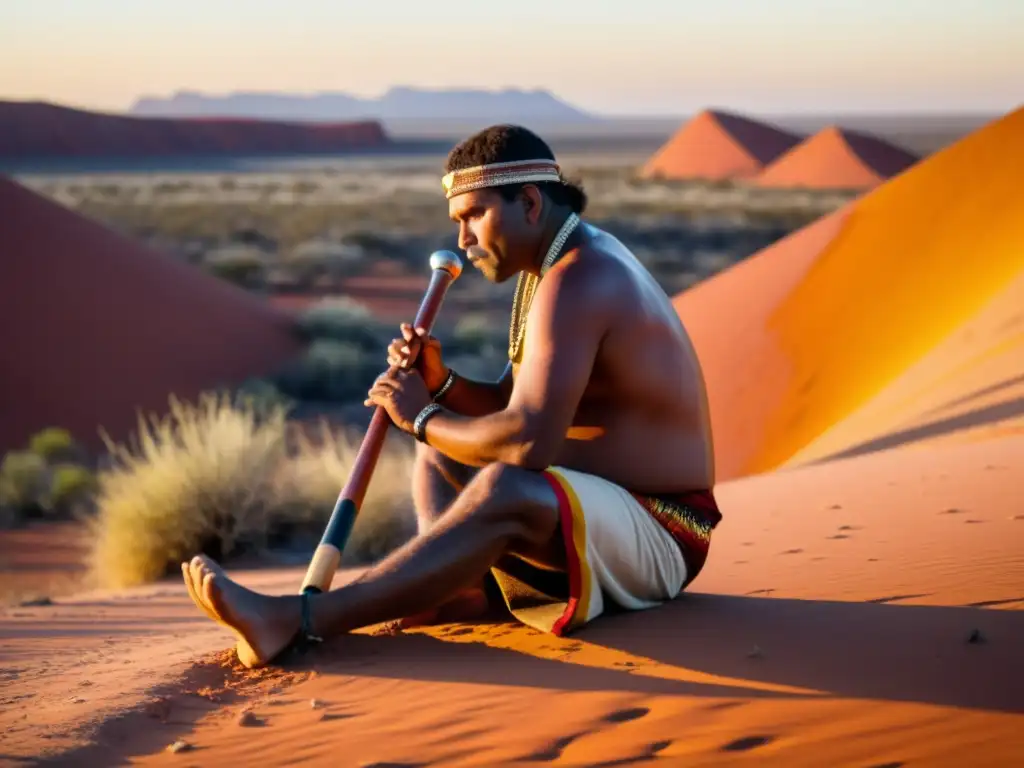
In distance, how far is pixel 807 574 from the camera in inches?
195

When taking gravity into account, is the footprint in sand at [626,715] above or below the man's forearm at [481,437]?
below

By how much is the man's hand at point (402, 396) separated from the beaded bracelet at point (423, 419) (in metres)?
0.02

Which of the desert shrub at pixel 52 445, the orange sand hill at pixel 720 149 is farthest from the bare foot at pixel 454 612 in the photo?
the orange sand hill at pixel 720 149

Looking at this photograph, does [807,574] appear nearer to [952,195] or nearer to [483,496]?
[483,496]

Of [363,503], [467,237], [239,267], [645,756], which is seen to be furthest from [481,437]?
[239,267]

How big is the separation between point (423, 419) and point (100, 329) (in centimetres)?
1215

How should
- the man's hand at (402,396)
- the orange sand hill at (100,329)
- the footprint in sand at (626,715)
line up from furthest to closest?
the orange sand hill at (100,329) < the man's hand at (402,396) < the footprint in sand at (626,715)

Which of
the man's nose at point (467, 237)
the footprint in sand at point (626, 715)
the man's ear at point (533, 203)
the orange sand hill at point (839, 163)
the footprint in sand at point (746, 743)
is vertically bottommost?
the footprint in sand at point (626, 715)

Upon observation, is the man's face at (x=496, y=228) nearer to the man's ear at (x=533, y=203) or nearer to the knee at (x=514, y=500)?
the man's ear at (x=533, y=203)

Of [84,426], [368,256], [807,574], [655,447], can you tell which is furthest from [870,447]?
[368,256]

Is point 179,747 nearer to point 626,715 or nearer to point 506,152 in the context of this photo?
point 626,715

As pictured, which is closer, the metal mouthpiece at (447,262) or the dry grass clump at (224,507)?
the metal mouthpiece at (447,262)

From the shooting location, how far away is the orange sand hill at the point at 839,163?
5734 cm

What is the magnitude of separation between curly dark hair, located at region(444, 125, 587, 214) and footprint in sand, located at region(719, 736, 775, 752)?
165 centimetres
